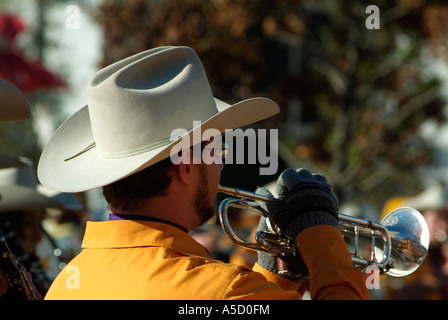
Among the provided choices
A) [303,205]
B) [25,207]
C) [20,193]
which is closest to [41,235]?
[25,207]

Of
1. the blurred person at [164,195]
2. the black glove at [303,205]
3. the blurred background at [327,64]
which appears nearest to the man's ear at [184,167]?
the blurred person at [164,195]

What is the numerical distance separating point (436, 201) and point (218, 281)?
17.2 ft

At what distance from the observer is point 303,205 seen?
2076mm

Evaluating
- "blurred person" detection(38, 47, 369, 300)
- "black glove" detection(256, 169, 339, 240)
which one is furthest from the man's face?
"black glove" detection(256, 169, 339, 240)

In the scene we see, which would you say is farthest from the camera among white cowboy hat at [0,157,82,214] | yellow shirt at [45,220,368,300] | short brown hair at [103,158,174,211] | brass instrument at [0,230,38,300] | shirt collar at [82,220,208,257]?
white cowboy hat at [0,157,82,214]

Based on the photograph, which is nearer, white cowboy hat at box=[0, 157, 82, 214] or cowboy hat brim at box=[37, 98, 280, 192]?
cowboy hat brim at box=[37, 98, 280, 192]

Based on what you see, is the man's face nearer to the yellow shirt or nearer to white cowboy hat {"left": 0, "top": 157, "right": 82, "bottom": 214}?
the yellow shirt

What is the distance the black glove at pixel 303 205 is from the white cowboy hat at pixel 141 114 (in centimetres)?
29

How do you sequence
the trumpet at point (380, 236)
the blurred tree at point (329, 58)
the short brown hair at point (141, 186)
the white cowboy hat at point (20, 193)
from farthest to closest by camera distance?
the blurred tree at point (329, 58) < the white cowboy hat at point (20, 193) < the trumpet at point (380, 236) < the short brown hair at point (141, 186)

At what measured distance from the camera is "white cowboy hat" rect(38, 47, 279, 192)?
1993 mm

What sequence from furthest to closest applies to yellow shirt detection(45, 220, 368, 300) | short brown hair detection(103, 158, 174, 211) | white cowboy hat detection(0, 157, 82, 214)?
white cowboy hat detection(0, 157, 82, 214)
short brown hair detection(103, 158, 174, 211)
yellow shirt detection(45, 220, 368, 300)

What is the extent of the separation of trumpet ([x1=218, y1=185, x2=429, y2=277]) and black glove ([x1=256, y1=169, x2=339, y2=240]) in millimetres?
193

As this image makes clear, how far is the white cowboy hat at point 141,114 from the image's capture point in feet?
6.54

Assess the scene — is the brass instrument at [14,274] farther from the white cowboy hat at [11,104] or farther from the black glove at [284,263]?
the black glove at [284,263]
